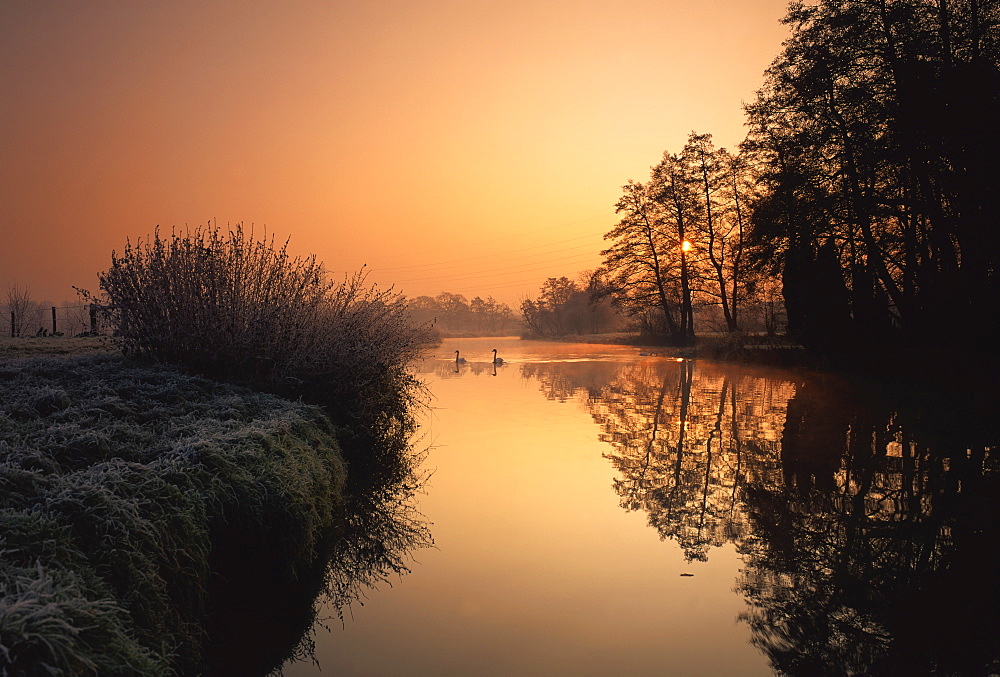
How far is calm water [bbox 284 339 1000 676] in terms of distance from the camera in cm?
382

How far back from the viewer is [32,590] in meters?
2.51

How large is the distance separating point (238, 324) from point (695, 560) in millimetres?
7054

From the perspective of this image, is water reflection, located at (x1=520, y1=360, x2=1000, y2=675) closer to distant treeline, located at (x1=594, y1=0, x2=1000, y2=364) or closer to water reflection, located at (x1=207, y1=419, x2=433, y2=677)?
water reflection, located at (x1=207, y1=419, x2=433, y2=677)

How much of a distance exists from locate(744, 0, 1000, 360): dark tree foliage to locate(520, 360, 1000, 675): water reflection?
15.5 feet

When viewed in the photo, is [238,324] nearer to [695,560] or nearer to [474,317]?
[695,560]

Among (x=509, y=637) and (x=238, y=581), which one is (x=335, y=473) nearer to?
(x=238, y=581)

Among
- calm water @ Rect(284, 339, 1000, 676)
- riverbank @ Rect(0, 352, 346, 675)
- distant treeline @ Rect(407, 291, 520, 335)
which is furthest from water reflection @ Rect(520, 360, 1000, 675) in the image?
distant treeline @ Rect(407, 291, 520, 335)

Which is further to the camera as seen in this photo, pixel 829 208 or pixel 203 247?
pixel 829 208

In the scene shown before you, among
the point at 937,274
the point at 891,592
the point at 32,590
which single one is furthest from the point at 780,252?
the point at 32,590

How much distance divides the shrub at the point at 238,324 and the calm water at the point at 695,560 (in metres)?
2.05

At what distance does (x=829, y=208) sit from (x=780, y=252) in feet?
9.63

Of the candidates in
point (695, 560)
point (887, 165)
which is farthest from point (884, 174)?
point (695, 560)

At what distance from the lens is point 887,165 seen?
1883 centimetres

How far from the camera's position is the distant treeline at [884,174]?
15.0 meters
